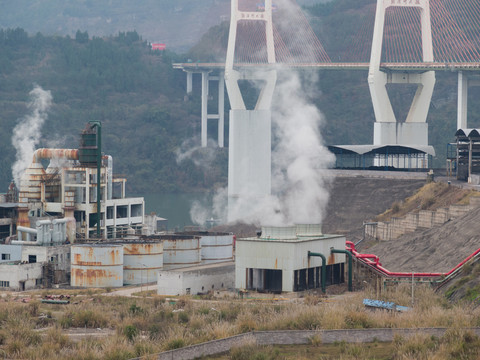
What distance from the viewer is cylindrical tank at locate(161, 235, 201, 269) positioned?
63.3 m

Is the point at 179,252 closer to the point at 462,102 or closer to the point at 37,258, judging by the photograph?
the point at 37,258

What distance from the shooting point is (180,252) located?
63.6 meters

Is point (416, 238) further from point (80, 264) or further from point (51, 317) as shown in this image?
point (51, 317)

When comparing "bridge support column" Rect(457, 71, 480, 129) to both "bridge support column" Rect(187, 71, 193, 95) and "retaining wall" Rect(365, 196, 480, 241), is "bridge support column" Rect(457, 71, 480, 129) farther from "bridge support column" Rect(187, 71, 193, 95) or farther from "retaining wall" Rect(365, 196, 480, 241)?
"bridge support column" Rect(187, 71, 193, 95)

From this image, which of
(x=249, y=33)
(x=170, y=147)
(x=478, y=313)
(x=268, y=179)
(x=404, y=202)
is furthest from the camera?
(x=170, y=147)

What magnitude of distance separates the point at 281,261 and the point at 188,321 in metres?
10.1

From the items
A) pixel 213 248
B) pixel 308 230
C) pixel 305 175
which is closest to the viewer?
pixel 308 230

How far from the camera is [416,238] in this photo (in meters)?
59.3

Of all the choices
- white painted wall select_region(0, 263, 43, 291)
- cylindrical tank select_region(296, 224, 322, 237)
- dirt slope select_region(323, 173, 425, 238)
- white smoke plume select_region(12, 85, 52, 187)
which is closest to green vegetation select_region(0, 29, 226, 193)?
white smoke plume select_region(12, 85, 52, 187)

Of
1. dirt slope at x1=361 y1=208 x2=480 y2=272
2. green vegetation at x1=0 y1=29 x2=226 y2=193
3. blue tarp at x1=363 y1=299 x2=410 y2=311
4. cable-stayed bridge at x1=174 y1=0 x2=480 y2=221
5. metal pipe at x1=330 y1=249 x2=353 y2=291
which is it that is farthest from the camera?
green vegetation at x1=0 y1=29 x2=226 y2=193

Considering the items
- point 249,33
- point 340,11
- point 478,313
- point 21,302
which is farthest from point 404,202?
point 340,11

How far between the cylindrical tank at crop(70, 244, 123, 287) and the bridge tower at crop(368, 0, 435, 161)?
3807 cm

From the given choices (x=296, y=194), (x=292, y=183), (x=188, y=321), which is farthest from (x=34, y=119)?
(x=188, y=321)

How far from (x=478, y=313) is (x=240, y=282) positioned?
1689 centimetres
